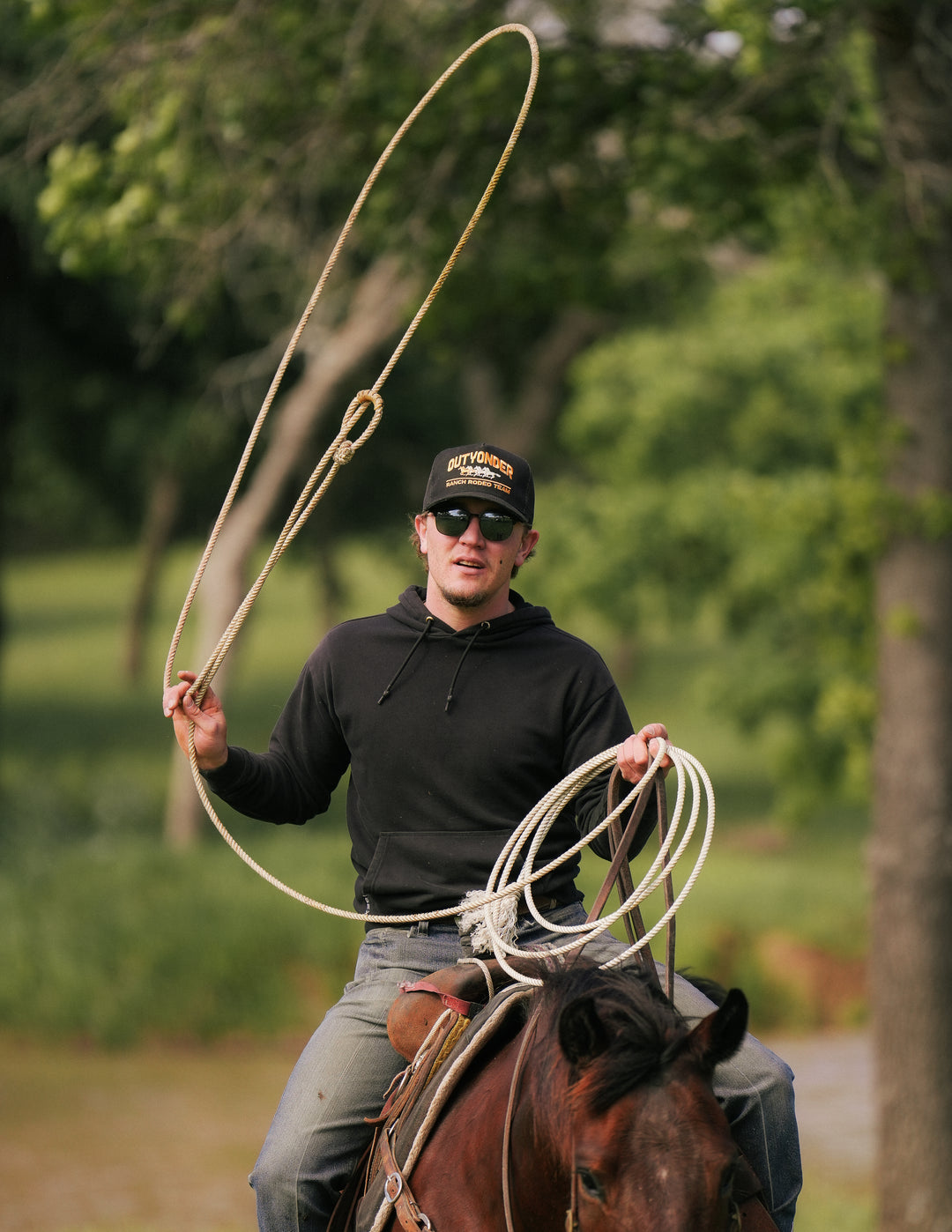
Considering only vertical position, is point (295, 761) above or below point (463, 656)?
below

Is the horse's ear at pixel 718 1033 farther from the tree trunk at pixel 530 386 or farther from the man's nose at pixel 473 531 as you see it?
the tree trunk at pixel 530 386

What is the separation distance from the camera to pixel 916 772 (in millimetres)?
A: 8062

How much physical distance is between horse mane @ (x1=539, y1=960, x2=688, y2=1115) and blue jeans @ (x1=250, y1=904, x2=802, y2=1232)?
0.54 metres

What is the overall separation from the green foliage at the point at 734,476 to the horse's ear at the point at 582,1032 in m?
10.3

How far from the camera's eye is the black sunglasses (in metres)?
3.59

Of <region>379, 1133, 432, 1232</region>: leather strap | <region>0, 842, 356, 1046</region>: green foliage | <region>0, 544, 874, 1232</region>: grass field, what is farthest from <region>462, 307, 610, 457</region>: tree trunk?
<region>379, 1133, 432, 1232</region>: leather strap

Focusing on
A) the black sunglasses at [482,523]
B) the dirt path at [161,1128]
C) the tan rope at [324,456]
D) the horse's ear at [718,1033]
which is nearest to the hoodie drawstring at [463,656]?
the black sunglasses at [482,523]

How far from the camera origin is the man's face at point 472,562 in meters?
3.61

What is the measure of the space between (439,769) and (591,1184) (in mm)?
1214

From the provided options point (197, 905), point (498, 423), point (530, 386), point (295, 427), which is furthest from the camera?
point (498, 423)

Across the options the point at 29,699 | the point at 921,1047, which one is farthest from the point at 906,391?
the point at 29,699

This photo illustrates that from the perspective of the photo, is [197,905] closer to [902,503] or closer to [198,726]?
[902,503]

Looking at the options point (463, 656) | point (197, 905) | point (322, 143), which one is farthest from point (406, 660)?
point (197, 905)

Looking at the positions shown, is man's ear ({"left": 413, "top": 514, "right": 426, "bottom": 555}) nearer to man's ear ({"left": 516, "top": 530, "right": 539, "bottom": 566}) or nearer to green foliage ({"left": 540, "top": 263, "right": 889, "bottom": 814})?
man's ear ({"left": 516, "top": 530, "right": 539, "bottom": 566})
